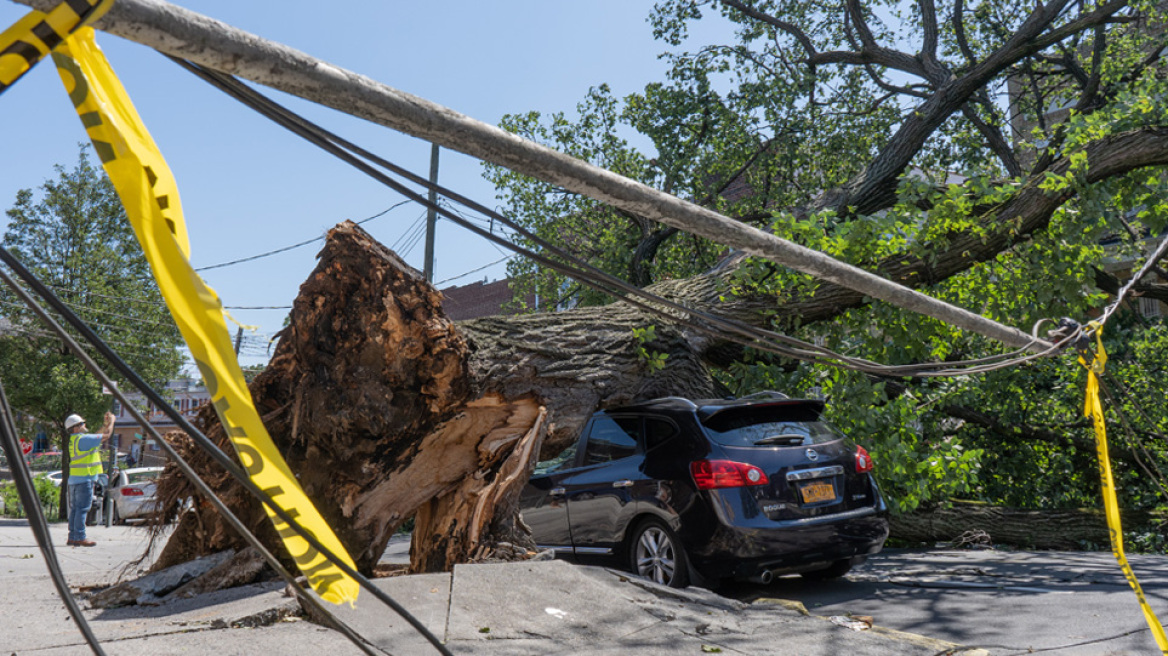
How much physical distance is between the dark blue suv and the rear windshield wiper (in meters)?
0.01

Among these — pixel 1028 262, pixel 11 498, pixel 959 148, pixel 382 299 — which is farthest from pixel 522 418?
pixel 11 498

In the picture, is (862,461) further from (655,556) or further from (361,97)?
(361,97)

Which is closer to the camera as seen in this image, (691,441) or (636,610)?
(636,610)

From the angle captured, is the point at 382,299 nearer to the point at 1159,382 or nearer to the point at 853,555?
the point at 853,555

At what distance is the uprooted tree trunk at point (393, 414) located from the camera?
6234mm

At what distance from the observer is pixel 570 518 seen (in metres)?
8.49

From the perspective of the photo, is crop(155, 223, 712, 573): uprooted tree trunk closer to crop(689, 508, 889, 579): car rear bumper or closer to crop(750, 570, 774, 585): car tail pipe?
crop(689, 508, 889, 579): car rear bumper

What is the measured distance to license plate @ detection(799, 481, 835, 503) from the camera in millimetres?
7109

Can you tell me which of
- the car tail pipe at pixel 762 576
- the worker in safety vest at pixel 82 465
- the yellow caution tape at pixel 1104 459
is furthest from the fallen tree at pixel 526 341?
the worker in safety vest at pixel 82 465

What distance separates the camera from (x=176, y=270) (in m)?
1.77

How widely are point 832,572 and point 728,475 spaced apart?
1921 millimetres

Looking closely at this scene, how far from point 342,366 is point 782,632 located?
3.47m

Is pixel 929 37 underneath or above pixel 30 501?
above

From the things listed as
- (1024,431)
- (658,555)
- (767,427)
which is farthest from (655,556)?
(1024,431)
